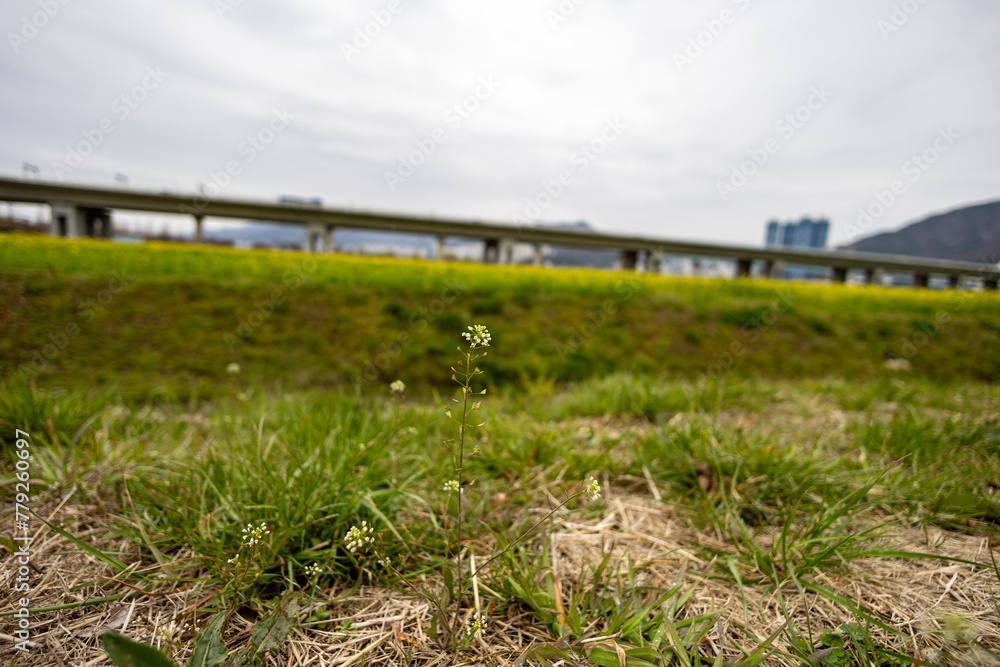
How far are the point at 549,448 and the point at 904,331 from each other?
1363cm

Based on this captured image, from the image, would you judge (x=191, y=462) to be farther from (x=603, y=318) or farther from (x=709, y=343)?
(x=709, y=343)

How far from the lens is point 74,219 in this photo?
875 inches

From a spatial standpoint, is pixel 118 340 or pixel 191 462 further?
pixel 118 340

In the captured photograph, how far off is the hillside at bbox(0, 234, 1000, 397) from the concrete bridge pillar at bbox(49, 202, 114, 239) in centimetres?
1746

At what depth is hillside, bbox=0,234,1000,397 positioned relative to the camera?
268 inches

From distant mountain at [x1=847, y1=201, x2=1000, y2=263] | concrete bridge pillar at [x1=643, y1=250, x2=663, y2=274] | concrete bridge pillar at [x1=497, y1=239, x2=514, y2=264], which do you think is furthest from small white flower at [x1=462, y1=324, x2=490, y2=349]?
concrete bridge pillar at [x1=497, y1=239, x2=514, y2=264]

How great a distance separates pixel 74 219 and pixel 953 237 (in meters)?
54.3

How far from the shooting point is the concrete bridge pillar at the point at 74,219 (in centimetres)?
2209

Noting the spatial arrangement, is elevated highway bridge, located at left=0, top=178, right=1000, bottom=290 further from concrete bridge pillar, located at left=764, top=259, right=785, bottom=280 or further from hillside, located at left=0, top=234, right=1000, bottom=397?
hillside, located at left=0, top=234, right=1000, bottom=397

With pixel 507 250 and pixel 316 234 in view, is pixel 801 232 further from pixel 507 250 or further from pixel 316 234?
pixel 316 234

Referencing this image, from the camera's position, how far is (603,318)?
9883 millimetres

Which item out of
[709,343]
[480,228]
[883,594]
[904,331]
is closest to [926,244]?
[904,331]

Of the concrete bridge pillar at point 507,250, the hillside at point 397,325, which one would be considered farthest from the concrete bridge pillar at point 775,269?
the hillside at point 397,325

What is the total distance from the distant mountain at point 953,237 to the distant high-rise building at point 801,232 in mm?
26453
